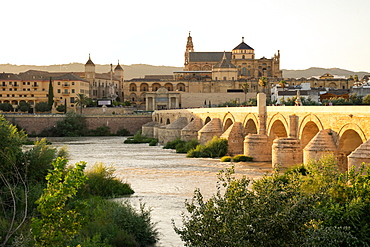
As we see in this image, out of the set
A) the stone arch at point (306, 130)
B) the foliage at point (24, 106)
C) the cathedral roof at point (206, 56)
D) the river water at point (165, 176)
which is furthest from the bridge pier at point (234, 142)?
the cathedral roof at point (206, 56)

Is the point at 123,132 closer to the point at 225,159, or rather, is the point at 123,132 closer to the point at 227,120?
the point at 227,120

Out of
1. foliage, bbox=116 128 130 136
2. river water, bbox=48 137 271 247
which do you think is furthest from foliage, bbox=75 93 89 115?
river water, bbox=48 137 271 247

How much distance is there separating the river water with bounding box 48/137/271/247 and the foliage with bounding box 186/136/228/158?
0.95m

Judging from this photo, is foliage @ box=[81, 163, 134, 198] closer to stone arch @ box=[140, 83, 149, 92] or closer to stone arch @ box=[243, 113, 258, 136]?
stone arch @ box=[243, 113, 258, 136]

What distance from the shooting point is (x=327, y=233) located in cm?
1023

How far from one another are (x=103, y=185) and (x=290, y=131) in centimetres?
1197

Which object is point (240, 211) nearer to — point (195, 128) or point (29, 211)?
point (29, 211)

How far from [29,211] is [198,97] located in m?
71.4

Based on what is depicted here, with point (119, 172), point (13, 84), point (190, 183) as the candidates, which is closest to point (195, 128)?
point (119, 172)

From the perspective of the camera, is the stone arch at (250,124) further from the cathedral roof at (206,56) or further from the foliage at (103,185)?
the cathedral roof at (206,56)

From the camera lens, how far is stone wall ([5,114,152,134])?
6544cm

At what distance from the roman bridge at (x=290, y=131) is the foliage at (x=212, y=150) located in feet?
1.78

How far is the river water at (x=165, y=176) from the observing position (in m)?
18.0

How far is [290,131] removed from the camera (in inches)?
1147
